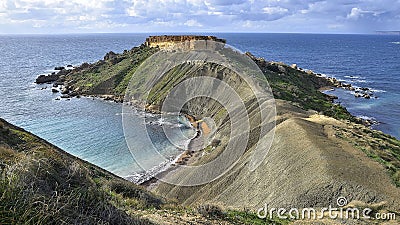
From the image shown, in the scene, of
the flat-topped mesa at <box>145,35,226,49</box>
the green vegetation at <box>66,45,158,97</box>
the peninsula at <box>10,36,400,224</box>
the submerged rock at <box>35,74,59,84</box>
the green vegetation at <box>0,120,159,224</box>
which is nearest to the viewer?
the green vegetation at <box>0,120,159,224</box>

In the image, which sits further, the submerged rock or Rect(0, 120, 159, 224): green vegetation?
the submerged rock

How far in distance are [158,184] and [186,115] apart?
71.7 feet

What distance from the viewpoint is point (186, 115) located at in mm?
49594

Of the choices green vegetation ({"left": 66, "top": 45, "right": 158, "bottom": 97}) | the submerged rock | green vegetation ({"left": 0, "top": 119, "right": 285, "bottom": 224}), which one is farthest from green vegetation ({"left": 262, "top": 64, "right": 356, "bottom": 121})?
the submerged rock

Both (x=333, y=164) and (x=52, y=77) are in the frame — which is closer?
(x=333, y=164)

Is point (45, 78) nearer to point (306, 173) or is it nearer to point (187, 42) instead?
point (187, 42)

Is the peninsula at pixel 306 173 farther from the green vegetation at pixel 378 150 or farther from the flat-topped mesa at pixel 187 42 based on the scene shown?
the flat-topped mesa at pixel 187 42

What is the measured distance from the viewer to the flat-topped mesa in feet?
217

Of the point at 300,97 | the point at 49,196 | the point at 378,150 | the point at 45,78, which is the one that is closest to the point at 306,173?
the point at 378,150

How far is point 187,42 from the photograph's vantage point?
67.5 meters

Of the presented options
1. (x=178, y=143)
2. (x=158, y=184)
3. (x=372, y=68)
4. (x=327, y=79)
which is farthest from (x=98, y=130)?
(x=372, y=68)

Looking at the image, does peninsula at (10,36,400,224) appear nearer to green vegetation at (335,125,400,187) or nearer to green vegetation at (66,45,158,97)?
green vegetation at (335,125,400,187)

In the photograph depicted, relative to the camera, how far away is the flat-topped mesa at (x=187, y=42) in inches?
2604

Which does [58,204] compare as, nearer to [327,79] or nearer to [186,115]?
[186,115]
